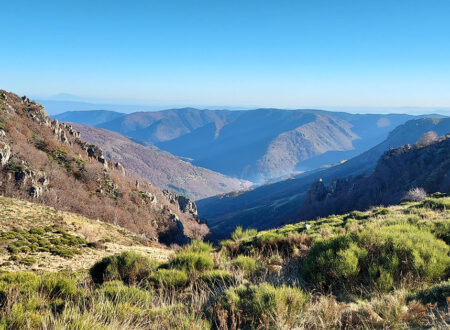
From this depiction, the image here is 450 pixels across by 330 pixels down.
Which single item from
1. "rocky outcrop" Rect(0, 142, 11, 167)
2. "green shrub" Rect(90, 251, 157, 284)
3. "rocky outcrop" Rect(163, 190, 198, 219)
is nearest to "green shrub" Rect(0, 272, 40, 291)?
"green shrub" Rect(90, 251, 157, 284)

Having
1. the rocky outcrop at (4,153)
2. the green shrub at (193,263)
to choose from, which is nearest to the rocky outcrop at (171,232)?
the rocky outcrop at (4,153)

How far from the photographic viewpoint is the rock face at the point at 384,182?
254ft

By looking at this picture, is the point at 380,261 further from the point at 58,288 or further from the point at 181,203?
the point at 181,203

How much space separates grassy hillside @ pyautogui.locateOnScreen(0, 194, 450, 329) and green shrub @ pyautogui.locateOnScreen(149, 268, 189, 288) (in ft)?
0.08

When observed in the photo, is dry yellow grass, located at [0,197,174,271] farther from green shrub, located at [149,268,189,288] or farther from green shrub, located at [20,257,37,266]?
green shrub, located at [149,268,189,288]

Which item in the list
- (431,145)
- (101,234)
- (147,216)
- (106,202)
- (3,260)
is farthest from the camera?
(431,145)

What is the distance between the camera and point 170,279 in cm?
745

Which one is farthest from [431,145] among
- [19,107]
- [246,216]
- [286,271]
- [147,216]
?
[19,107]

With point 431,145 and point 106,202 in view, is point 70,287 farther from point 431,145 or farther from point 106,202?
point 431,145

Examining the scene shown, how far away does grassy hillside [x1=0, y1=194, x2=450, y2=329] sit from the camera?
14.9 ft

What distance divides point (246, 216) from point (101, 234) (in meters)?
111

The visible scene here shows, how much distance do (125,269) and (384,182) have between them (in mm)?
96010

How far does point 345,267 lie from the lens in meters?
6.21

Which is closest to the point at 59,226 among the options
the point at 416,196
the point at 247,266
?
the point at 247,266
